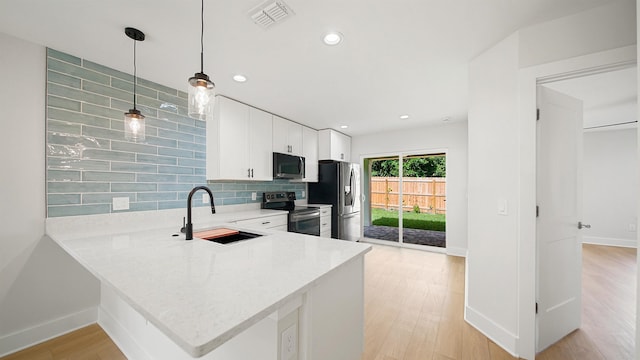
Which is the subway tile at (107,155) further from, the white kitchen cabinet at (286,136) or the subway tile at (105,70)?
the white kitchen cabinet at (286,136)

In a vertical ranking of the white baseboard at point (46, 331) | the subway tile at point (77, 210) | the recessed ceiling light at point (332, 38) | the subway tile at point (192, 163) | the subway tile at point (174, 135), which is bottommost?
the white baseboard at point (46, 331)

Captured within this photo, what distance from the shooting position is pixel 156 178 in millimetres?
2434

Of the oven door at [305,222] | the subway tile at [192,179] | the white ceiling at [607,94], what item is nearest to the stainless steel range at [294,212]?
the oven door at [305,222]

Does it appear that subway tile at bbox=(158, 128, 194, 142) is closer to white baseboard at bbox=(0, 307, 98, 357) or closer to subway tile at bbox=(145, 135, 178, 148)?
subway tile at bbox=(145, 135, 178, 148)

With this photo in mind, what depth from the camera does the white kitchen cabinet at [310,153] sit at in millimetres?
4227

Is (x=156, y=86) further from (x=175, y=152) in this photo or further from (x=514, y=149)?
(x=514, y=149)

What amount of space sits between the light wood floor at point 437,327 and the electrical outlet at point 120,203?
1048mm

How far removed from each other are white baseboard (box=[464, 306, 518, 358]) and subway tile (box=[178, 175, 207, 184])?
3.09 metres

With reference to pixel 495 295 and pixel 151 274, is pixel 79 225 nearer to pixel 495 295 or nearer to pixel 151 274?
pixel 151 274

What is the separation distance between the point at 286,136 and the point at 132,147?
2029 mm

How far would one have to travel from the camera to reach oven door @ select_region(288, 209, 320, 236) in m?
3.38

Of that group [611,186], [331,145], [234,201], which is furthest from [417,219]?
[234,201]

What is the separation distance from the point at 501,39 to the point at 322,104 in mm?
1955

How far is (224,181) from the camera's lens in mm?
3129
